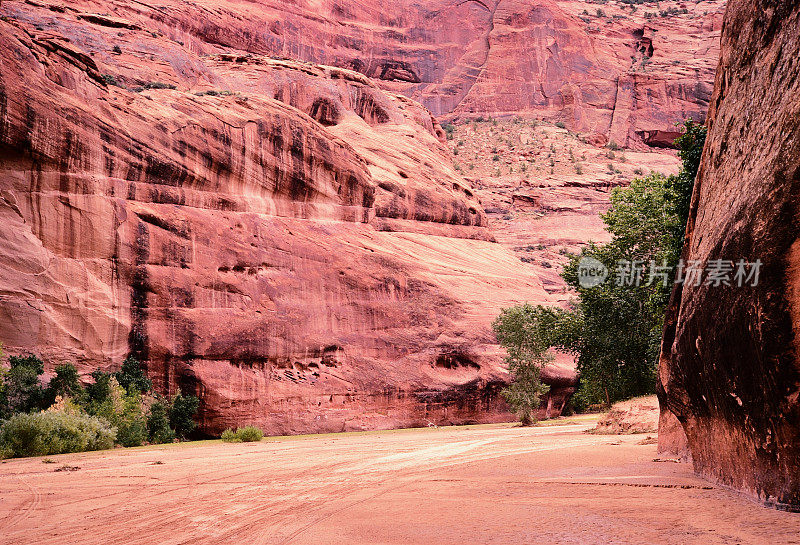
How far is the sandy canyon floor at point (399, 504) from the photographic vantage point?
214 inches

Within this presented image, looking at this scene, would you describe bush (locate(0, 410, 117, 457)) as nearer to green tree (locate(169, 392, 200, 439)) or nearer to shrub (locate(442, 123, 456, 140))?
green tree (locate(169, 392, 200, 439))

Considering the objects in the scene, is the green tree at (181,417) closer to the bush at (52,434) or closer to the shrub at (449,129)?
the bush at (52,434)

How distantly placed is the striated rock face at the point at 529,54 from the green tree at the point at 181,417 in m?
61.1

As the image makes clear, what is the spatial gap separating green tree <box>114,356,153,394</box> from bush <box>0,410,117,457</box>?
12.2 feet

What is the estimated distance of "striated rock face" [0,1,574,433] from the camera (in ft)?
81.2

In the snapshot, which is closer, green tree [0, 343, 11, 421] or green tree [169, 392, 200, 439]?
green tree [0, 343, 11, 421]

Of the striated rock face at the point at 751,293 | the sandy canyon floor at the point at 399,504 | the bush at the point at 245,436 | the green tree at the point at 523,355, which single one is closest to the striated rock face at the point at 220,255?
the bush at the point at 245,436

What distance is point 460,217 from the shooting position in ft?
149

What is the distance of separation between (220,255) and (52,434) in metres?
11.7

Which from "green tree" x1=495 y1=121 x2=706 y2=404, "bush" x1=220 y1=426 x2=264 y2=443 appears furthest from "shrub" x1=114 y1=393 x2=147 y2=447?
"green tree" x1=495 y1=121 x2=706 y2=404

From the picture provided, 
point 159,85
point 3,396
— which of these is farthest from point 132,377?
point 159,85

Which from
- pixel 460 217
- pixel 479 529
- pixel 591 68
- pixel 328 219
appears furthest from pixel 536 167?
pixel 479 529

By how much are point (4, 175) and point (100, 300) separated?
581cm

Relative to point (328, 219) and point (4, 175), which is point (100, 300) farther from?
point (328, 219)
